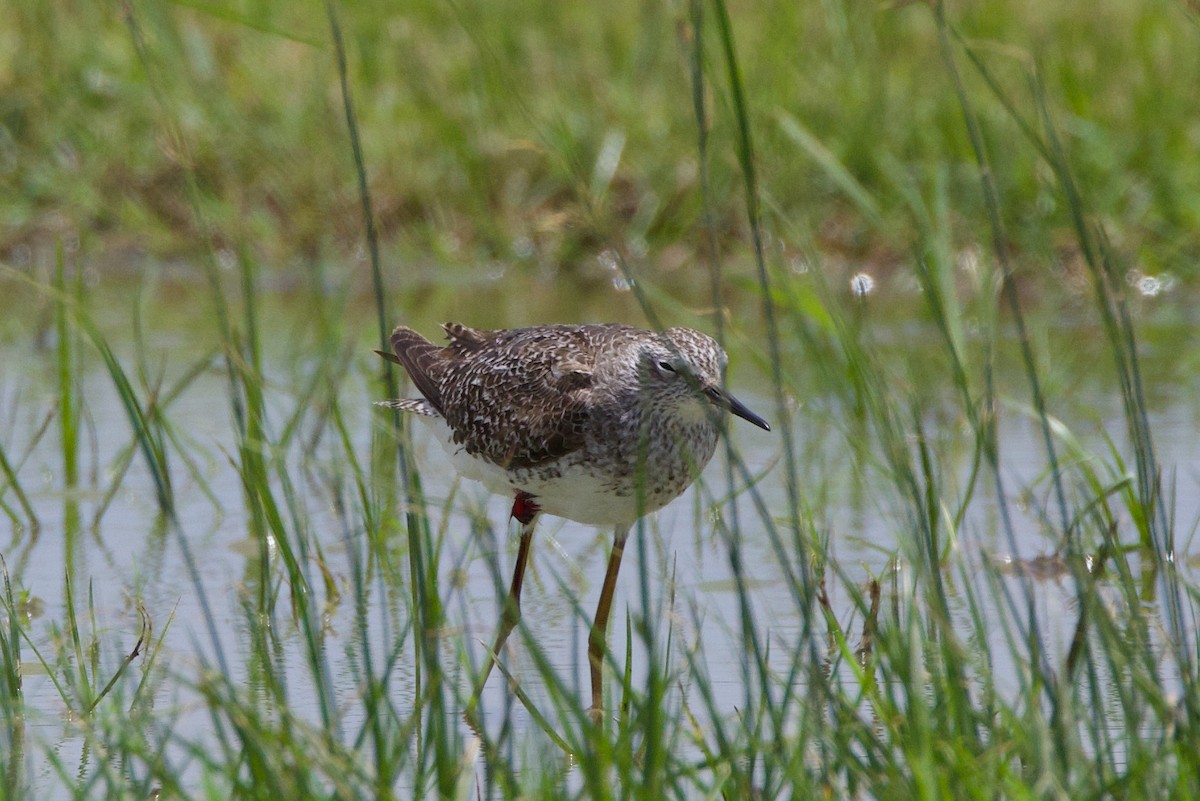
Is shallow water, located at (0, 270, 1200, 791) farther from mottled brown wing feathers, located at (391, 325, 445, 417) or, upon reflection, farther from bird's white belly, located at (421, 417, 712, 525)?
mottled brown wing feathers, located at (391, 325, 445, 417)

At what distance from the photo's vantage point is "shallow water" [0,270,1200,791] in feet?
14.5

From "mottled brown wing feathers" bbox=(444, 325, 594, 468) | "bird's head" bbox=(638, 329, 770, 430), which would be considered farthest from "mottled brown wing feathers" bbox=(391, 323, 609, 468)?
"bird's head" bbox=(638, 329, 770, 430)

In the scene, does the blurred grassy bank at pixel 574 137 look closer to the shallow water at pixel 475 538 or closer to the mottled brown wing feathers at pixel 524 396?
the shallow water at pixel 475 538

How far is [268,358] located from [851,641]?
3585 millimetres

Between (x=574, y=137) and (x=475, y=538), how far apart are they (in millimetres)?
4973

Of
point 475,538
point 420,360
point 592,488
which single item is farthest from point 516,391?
point 475,538

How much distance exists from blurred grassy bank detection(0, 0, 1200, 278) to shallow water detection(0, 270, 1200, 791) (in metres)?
1.54

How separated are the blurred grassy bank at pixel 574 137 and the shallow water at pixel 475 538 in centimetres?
154

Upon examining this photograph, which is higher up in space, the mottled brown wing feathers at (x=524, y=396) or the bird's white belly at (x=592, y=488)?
the mottled brown wing feathers at (x=524, y=396)

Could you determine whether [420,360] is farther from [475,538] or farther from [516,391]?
[475,538]

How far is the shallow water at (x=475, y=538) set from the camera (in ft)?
14.5

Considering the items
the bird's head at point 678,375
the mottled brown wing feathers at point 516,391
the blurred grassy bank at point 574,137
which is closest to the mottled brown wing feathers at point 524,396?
the mottled brown wing feathers at point 516,391

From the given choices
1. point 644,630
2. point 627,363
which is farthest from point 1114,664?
point 627,363

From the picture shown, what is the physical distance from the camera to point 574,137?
8.92m
